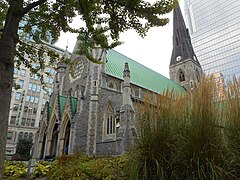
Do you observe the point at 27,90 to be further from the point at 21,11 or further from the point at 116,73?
the point at 21,11

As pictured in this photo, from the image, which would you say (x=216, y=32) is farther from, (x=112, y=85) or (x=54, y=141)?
(x=54, y=141)

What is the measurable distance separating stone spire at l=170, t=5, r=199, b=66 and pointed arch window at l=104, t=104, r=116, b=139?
80.0 feet

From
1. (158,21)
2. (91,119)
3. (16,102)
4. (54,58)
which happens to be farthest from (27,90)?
(158,21)

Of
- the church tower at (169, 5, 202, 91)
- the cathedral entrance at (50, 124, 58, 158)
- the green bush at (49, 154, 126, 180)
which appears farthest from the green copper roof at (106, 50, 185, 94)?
the green bush at (49, 154, 126, 180)

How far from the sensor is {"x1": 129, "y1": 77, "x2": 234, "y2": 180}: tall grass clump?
3082 mm

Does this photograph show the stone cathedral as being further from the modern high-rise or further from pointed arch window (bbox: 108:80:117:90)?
the modern high-rise

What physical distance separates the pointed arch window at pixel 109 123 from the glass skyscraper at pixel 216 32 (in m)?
33.7

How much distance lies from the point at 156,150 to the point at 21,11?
3.84 meters

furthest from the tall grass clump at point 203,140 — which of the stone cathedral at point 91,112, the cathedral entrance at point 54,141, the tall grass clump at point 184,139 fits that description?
the cathedral entrance at point 54,141

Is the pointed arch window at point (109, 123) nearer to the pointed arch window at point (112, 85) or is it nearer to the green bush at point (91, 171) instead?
the pointed arch window at point (112, 85)

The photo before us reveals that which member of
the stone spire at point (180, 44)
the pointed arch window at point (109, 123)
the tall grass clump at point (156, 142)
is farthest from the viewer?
the stone spire at point (180, 44)

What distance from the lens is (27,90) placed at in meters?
40.7

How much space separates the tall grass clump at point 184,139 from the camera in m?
3.08

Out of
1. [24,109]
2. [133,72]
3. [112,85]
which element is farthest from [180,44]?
[24,109]
